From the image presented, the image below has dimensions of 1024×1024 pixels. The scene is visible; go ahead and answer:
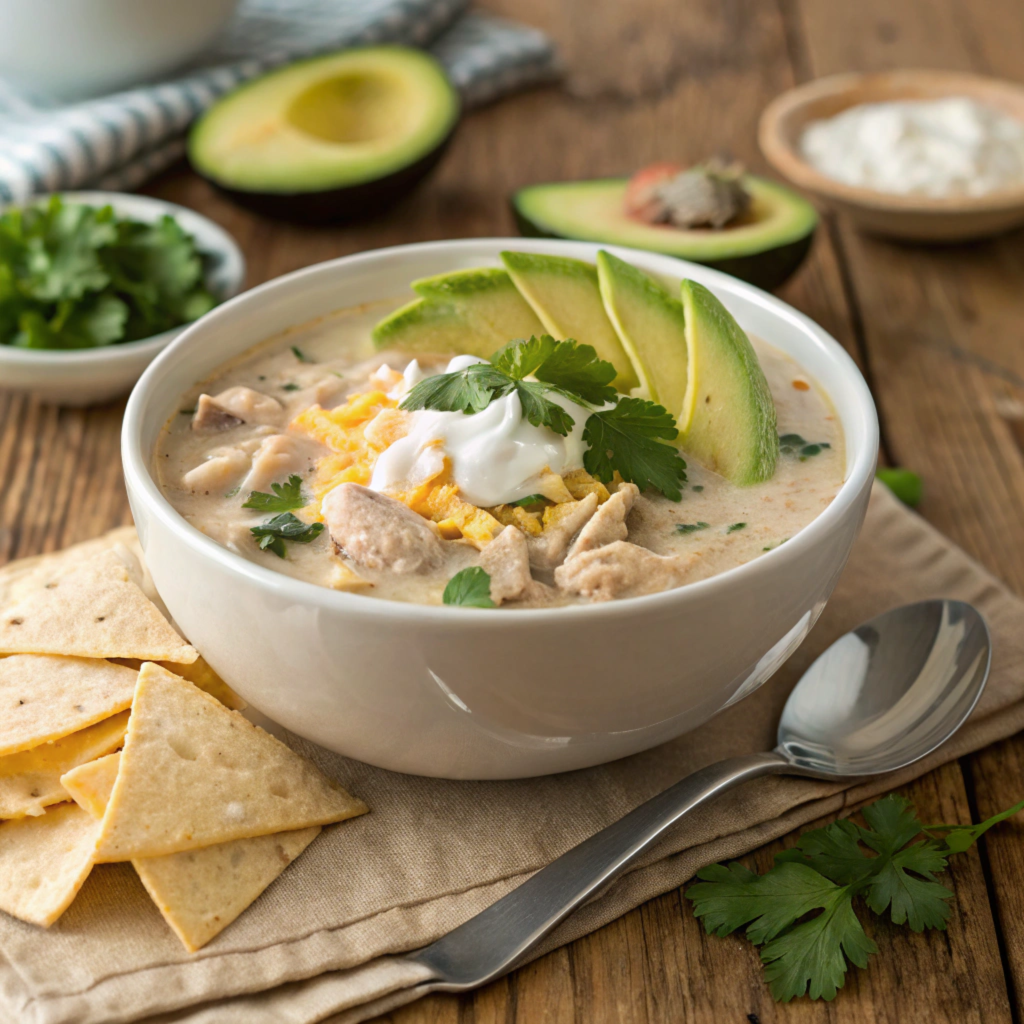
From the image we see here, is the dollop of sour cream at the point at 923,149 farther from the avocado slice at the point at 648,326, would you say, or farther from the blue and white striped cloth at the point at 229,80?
the avocado slice at the point at 648,326

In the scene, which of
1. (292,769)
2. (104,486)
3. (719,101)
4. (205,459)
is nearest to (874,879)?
(292,769)

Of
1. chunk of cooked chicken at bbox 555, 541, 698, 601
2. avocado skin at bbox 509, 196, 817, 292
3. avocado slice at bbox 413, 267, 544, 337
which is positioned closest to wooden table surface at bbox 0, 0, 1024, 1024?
avocado skin at bbox 509, 196, 817, 292

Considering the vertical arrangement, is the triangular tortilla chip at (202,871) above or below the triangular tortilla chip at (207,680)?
above

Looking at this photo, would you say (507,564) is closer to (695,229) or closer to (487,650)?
(487,650)

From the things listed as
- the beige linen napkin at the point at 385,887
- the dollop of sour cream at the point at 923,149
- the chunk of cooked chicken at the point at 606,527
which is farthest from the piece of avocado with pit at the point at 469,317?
the dollop of sour cream at the point at 923,149

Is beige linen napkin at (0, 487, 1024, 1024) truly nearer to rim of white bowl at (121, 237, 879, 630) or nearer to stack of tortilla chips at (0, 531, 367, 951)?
stack of tortilla chips at (0, 531, 367, 951)

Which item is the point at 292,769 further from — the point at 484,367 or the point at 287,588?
the point at 484,367
